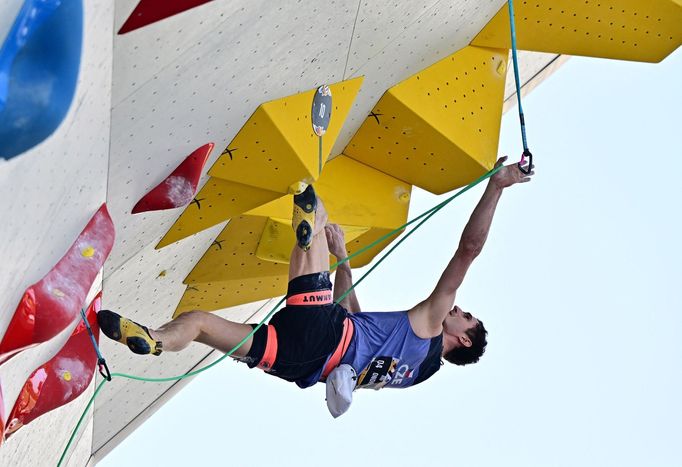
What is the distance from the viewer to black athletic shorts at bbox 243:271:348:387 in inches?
143

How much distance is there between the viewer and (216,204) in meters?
3.66

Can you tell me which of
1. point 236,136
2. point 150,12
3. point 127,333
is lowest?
point 127,333

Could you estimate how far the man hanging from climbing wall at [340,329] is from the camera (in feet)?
11.7

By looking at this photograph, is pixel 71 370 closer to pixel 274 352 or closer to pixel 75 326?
pixel 75 326

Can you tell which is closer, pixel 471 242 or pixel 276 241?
pixel 471 242

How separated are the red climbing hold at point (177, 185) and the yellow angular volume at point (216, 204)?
0.27 metres

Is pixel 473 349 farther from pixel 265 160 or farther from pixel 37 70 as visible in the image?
pixel 37 70

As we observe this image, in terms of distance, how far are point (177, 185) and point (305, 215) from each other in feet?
1.66

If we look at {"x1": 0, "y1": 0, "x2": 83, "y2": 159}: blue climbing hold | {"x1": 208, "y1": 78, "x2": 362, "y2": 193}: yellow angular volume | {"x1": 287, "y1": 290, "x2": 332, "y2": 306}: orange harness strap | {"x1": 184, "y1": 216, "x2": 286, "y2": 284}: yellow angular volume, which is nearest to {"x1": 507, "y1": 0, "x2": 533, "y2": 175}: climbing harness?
{"x1": 208, "y1": 78, "x2": 362, "y2": 193}: yellow angular volume

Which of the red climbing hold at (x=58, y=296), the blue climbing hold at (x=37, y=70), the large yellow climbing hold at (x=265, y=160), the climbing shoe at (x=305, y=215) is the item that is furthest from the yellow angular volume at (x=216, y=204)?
the blue climbing hold at (x=37, y=70)

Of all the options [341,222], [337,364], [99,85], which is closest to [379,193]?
[341,222]

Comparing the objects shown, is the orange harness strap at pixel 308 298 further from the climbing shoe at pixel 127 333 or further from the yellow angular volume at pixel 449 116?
the yellow angular volume at pixel 449 116

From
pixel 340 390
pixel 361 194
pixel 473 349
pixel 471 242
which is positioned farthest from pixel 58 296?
pixel 361 194

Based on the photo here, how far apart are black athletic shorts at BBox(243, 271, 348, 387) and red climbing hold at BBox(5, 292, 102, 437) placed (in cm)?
64
